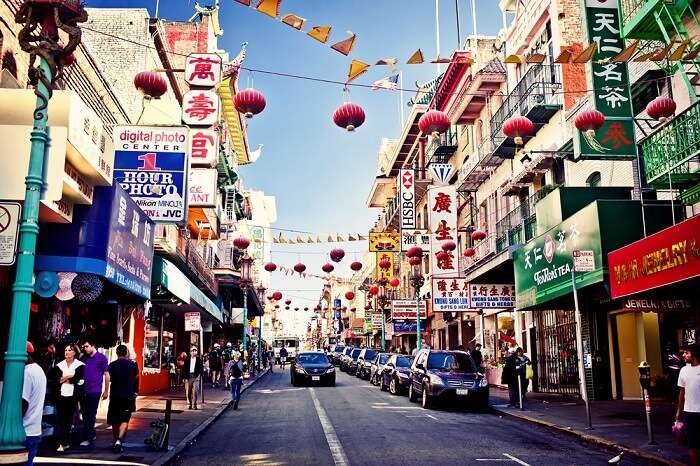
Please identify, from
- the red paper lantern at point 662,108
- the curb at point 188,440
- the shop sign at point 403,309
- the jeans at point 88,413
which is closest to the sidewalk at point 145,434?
the curb at point 188,440

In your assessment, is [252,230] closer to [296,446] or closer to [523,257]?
[523,257]

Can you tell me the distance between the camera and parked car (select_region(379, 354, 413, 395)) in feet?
80.8

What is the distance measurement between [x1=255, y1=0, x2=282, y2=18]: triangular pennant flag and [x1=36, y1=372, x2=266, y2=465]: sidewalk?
6889 mm

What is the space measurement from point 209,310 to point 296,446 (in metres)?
18.7

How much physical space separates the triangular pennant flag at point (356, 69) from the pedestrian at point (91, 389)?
6.66m

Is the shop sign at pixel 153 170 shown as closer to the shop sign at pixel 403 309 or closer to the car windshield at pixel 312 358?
the car windshield at pixel 312 358

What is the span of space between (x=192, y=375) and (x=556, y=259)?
35.8ft

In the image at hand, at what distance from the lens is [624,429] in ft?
43.4

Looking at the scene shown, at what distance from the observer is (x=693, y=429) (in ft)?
26.6

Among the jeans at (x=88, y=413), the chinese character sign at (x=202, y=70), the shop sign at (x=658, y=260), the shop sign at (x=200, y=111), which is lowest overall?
the jeans at (x=88, y=413)

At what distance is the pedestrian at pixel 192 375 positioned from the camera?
1844cm

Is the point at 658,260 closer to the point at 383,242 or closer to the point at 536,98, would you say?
the point at 536,98

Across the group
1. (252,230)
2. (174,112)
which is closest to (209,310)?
Result: (174,112)

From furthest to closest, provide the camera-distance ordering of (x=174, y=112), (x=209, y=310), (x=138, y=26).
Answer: (x=209, y=310)
(x=174, y=112)
(x=138, y=26)
